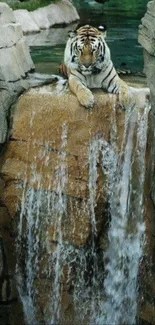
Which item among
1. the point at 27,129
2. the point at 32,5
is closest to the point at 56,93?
the point at 27,129

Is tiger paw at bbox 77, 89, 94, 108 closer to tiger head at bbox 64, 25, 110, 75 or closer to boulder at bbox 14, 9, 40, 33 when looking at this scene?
tiger head at bbox 64, 25, 110, 75

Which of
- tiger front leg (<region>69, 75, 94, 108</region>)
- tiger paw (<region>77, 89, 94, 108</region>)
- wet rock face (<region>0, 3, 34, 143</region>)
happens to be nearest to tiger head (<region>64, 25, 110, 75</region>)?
tiger front leg (<region>69, 75, 94, 108</region>)

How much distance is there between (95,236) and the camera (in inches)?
235

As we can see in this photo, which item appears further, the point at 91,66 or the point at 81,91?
the point at 91,66

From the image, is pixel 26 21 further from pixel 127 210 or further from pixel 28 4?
pixel 127 210

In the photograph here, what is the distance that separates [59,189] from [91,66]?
1197 mm

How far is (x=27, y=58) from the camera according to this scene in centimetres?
700

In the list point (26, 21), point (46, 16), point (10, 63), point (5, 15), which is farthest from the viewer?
point (46, 16)

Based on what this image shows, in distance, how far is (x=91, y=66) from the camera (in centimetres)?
635

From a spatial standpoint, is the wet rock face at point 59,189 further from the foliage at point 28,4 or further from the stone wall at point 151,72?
the foliage at point 28,4

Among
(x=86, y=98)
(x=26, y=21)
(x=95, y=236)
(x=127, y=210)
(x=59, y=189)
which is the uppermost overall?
(x=86, y=98)

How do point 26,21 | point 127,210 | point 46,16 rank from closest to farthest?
1. point 127,210
2. point 26,21
3. point 46,16

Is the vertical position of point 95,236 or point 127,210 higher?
point 127,210

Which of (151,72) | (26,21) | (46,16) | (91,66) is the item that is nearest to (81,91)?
(91,66)
